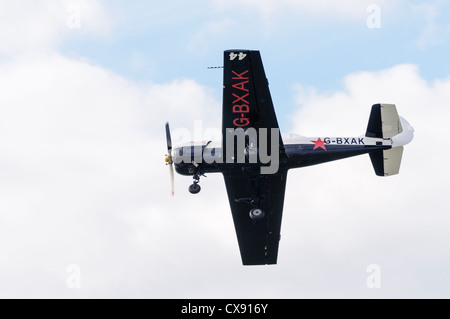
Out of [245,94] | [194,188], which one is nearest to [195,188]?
[194,188]

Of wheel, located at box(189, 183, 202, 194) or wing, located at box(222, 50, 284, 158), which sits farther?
wheel, located at box(189, 183, 202, 194)

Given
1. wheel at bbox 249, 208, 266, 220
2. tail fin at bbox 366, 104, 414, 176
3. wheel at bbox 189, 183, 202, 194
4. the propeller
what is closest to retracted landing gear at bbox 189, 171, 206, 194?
wheel at bbox 189, 183, 202, 194

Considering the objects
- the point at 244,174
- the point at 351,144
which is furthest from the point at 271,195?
the point at 351,144

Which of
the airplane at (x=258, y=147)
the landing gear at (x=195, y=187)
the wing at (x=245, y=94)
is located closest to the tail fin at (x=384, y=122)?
the airplane at (x=258, y=147)

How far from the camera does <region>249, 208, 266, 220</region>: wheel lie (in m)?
35.2

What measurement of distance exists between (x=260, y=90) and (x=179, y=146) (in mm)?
4939

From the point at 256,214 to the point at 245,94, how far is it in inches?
234

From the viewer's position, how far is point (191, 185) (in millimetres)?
33938

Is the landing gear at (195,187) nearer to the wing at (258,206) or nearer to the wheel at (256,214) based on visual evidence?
the wing at (258,206)

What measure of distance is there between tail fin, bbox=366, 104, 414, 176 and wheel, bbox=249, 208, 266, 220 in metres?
5.14

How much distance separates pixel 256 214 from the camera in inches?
1387

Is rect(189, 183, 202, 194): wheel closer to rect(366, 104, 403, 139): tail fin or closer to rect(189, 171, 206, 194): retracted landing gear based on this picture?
rect(189, 171, 206, 194): retracted landing gear

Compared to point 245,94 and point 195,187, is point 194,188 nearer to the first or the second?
point 195,187

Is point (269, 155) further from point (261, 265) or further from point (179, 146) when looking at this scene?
point (261, 265)
